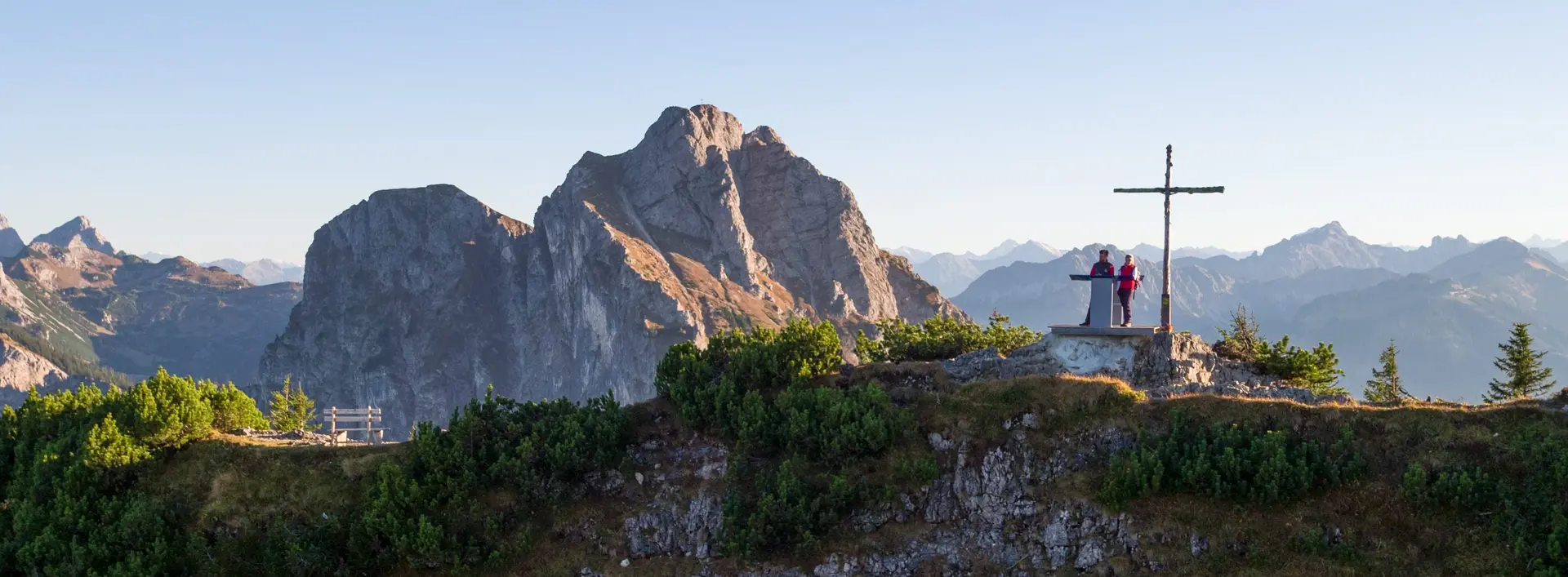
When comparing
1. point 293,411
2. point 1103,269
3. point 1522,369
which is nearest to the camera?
Result: point 1103,269

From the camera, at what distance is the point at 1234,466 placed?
28188 millimetres

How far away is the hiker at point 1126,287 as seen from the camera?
36.4m

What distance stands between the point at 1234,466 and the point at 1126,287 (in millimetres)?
10209

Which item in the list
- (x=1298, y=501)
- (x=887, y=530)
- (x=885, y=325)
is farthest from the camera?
(x=885, y=325)

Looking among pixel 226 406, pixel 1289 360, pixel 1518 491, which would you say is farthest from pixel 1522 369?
pixel 226 406

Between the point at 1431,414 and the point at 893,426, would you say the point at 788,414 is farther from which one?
the point at 1431,414

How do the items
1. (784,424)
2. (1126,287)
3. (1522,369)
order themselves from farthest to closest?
(1522,369) → (1126,287) → (784,424)

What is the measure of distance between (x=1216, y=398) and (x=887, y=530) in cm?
1073

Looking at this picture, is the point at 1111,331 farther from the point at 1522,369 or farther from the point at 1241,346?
A: the point at 1522,369

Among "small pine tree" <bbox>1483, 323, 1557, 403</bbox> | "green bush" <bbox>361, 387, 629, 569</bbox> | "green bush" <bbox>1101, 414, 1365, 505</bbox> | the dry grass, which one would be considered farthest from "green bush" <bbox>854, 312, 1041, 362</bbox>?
"small pine tree" <bbox>1483, 323, 1557, 403</bbox>

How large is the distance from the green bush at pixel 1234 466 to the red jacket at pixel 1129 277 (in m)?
7.59

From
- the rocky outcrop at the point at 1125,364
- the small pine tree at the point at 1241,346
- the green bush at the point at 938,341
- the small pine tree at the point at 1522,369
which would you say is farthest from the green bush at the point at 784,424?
the small pine tree at the point at 1522,369

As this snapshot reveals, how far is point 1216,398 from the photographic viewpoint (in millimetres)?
31375

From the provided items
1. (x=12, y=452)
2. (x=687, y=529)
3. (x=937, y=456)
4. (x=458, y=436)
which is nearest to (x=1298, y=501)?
(x=937, y=456)
